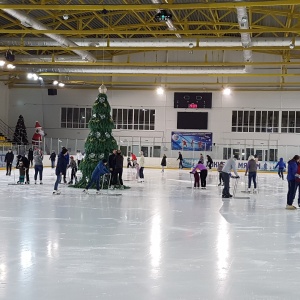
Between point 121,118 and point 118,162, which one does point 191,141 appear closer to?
point 121,118

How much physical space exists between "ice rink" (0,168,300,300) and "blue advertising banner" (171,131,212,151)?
30.1 meters

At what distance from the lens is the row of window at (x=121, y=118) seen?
43469 millimetres

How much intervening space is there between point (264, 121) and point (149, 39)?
19.6 m

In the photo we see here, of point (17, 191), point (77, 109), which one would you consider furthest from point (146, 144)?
point (17, 191)

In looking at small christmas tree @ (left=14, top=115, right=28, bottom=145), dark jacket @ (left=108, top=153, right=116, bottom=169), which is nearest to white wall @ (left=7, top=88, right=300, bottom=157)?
small christmas tree @ (left=14, top=115, right=28, bottom=145)

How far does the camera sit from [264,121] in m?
41.8

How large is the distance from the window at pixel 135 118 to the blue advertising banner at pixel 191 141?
2.23m

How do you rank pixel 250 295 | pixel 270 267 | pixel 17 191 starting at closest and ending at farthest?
1. pixel 250 295
2. pixel 270 267
3. pixel 17 191

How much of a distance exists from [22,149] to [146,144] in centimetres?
1082

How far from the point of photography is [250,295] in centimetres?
468

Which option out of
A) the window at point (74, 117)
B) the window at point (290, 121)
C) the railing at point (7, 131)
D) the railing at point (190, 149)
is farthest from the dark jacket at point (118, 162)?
the window at point (74, 117)

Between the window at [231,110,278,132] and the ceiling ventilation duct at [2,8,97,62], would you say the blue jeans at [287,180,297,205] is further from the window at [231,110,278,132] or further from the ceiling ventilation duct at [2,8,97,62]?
the window at [231,110,278,132]

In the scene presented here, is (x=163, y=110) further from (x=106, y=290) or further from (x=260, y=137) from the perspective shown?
(x=106, y=290)

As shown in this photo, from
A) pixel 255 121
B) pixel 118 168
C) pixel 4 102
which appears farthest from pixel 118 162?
pixel 4 102
